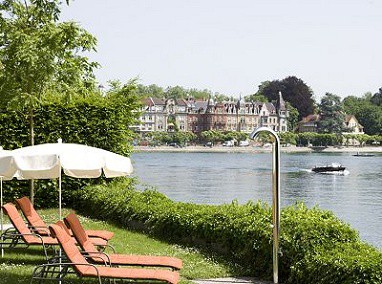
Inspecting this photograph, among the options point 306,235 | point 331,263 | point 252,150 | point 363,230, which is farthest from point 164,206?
point 252,150

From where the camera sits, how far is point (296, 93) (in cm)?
12962

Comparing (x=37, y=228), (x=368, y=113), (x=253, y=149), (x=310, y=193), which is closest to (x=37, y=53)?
(x=37, y=228)

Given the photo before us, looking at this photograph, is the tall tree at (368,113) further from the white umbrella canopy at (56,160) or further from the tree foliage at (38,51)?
the white umbrella canopy at (56,160)

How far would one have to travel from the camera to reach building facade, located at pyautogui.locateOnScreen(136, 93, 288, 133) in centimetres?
15425

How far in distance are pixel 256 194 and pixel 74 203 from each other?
1006 inches

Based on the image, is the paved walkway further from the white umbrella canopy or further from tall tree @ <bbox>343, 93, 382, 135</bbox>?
tall tree @ <bbox>343, 93, 382, 135</bbox>

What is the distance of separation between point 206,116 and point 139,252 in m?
148

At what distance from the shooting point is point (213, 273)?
941cm

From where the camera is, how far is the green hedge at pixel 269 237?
7.83 metres

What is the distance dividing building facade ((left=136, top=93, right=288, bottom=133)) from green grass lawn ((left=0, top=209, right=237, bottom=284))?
140175 millimetres

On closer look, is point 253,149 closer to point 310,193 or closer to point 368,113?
point 368,113

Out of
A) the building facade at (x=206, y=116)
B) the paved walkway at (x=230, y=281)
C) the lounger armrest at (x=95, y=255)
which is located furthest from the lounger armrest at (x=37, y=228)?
the building facade at (x=206, y=116)

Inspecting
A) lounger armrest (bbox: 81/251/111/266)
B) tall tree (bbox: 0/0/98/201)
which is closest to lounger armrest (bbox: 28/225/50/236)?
lounger armrest (bbox: 81/251/111/266)

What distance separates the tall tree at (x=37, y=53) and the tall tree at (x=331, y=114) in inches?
5070
